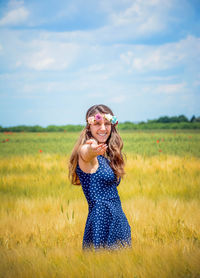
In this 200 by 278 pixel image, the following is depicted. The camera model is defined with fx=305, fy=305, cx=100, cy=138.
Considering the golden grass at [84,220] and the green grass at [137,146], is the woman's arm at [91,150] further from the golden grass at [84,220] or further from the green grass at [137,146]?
the green grass at [137,146]

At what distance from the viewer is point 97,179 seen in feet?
8.01

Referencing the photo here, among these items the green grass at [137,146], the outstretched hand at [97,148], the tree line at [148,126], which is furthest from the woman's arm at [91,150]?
the tree line at [148,126]

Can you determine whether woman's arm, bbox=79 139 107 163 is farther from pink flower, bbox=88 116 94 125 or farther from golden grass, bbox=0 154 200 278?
golden grass, bbox=0 154 200 278

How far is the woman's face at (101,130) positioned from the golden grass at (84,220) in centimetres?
90

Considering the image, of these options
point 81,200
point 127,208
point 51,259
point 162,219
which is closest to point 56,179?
point 81,200

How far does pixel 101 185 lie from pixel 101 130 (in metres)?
0.45

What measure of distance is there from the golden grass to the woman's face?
35.3 inches

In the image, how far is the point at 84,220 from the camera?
3684mm

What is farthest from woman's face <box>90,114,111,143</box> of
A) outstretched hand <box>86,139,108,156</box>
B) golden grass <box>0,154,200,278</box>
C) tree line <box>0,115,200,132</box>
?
tree line <box>0,115,200,132</box>

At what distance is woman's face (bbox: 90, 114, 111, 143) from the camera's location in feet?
8.19

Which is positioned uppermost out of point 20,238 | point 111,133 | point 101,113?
point 101,113

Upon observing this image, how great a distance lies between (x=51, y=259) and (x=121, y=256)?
508 mm

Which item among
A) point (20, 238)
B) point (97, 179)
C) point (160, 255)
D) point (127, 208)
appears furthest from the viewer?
point (127, 208)

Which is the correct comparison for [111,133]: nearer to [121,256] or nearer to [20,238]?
[121,256]
